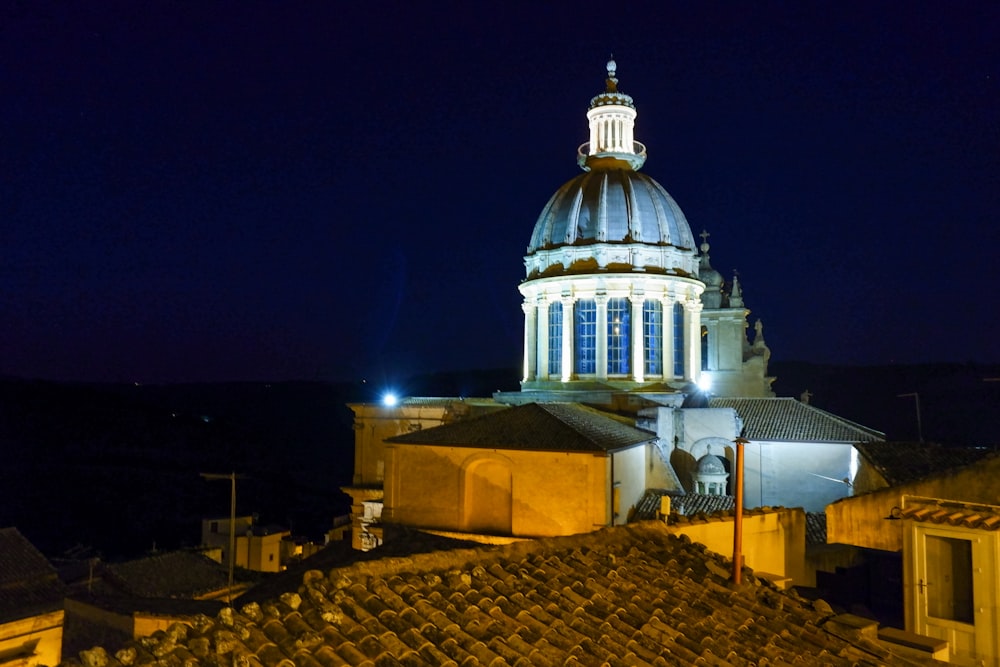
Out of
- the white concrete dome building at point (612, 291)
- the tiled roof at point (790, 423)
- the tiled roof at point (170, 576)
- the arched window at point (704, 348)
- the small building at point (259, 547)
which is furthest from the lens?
the small building at point (259, 547)

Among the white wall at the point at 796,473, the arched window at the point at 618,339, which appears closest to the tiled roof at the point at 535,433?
the white wall at the point at 796,473

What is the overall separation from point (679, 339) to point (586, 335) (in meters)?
4.23

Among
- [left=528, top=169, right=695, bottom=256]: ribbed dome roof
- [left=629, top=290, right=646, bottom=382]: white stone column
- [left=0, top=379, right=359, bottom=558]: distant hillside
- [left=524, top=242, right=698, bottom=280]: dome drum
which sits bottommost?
[left=0, top=379, right=359, bottom=558]: distant hillside

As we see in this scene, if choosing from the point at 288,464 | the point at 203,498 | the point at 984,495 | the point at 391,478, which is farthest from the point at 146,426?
the point at 984,495

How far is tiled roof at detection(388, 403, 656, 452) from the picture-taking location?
828 inches

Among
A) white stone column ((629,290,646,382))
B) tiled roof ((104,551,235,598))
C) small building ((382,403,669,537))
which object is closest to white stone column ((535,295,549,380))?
white stone column ((629,290,646,382))

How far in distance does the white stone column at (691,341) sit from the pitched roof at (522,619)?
2525cm

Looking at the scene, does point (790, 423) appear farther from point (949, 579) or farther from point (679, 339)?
point (949, 579)

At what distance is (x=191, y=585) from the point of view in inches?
1104

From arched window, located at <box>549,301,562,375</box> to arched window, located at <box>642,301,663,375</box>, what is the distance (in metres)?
3.56

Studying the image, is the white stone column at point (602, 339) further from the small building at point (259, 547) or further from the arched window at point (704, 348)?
the small building at point (259, 547)

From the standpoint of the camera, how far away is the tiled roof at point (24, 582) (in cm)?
1947

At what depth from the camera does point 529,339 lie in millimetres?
35344

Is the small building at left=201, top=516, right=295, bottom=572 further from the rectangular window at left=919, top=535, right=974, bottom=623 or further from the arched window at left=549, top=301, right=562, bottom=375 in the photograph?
the rectangular window at left=919, top=535, right=974, bottom=623
